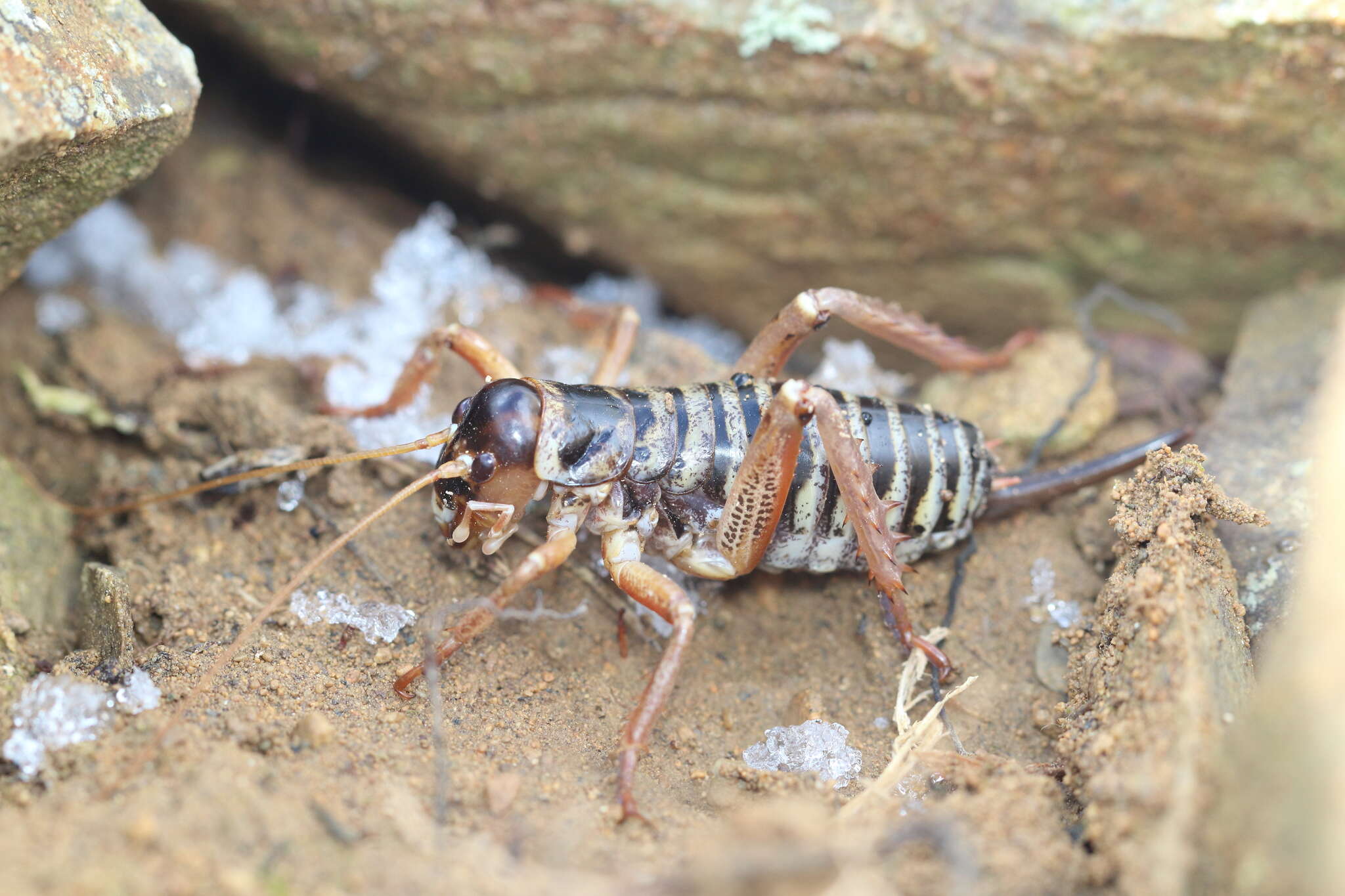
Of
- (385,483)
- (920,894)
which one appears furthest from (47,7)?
(920,894)

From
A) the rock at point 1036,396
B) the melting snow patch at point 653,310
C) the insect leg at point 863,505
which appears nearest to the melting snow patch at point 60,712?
the insect leg at point 863,505

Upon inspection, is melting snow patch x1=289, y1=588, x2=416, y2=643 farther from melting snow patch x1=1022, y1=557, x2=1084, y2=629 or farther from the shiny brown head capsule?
melting snow patch x1=1022, y1=557, x2=1084, y2=629

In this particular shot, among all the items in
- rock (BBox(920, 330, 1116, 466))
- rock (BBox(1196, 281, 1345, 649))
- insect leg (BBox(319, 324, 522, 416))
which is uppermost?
rock (BBox(1196, 281, 1345, 649))

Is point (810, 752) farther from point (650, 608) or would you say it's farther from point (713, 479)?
point (713, 479)

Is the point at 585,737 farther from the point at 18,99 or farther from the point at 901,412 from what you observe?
the point at 18,99

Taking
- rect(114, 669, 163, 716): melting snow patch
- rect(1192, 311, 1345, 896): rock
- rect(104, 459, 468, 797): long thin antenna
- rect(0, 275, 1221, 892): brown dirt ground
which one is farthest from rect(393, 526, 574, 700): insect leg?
rect(1192, 311, 1345, 896): rock

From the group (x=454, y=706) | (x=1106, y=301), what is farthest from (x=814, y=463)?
(x=1106, y=301)
